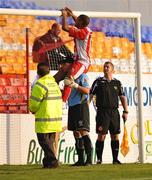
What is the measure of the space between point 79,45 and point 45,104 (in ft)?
4.37

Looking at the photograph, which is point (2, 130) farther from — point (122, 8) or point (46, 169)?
point (122, 8)

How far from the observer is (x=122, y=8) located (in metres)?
24.5

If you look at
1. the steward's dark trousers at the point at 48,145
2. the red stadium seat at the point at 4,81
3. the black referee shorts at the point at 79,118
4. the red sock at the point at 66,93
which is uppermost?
the red stadium seat at the point at 4,81

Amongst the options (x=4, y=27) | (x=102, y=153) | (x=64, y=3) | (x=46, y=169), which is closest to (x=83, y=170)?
(x=46, y=169)

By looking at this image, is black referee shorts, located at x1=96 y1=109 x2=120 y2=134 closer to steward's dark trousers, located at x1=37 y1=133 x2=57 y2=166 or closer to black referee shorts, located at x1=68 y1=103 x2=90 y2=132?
black referee shorts, located at x1=68 y1=103 x2=90 y2=132

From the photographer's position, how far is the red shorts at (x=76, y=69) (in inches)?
554

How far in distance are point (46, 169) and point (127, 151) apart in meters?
3.90

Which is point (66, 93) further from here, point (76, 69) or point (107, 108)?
point (107, 108)

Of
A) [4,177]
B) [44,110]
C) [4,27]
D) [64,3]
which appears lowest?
[4,177]

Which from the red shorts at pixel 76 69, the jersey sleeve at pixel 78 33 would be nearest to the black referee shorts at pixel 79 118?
the red shorts at pixel 76 69

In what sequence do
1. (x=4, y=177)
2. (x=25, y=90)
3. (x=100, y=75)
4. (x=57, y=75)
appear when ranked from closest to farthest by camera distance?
(x=4, y=177) → (x=57, y=75) → (x=25, y=90) → (x=100, y=75)

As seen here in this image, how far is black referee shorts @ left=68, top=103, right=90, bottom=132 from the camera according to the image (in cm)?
1417

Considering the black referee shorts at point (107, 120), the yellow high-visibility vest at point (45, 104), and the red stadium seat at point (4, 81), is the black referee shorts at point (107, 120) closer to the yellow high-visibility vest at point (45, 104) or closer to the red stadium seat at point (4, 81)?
the yellow high-visibility vest at point (45, 104)

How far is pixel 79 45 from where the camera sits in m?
14.2
